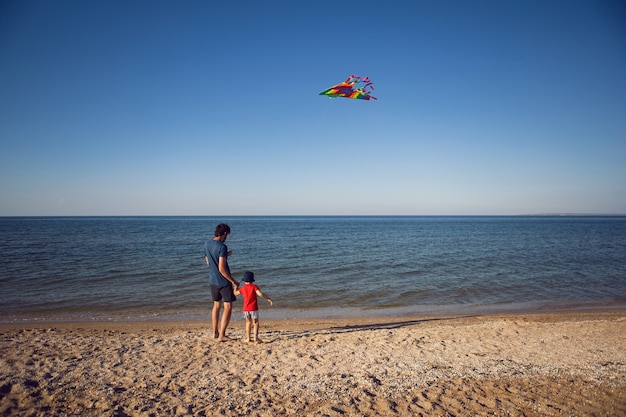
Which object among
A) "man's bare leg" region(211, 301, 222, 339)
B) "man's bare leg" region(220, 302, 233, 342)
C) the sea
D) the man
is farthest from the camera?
the sea

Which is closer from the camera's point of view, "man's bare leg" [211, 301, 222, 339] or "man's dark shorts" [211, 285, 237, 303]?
"man's dark shorts" [211, 285, 237, 303]

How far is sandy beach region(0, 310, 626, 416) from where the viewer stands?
429cm

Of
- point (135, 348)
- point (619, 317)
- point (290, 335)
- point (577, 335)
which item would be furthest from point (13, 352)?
point (619, 317)

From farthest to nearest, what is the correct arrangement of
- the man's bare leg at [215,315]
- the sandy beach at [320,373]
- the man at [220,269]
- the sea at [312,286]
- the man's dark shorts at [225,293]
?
the sea at [312,286]
the man's bare leg at [215,315]
the man's dark shorts at [225,293]
the man at [220,269]
the sandy beach at [320,373]

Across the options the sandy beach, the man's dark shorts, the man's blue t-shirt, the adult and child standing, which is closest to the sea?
the sandy beach

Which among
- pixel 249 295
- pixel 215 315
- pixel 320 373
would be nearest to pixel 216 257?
pixel 249 295

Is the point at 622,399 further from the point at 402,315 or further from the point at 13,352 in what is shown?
the point at 13,352

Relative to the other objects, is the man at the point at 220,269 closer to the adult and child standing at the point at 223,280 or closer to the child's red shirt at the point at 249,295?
the adult and child standing at the point at 223,280

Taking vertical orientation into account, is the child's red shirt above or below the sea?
above

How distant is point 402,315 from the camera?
10500mm

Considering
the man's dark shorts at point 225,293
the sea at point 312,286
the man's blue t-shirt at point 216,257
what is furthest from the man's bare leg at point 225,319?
the sea at point 312,286

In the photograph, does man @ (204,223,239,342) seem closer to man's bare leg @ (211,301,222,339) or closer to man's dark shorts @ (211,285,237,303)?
man's dark shorts @ (211,285,237,303)

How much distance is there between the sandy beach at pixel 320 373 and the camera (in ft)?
14.1

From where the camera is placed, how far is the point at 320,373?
17.3ft
